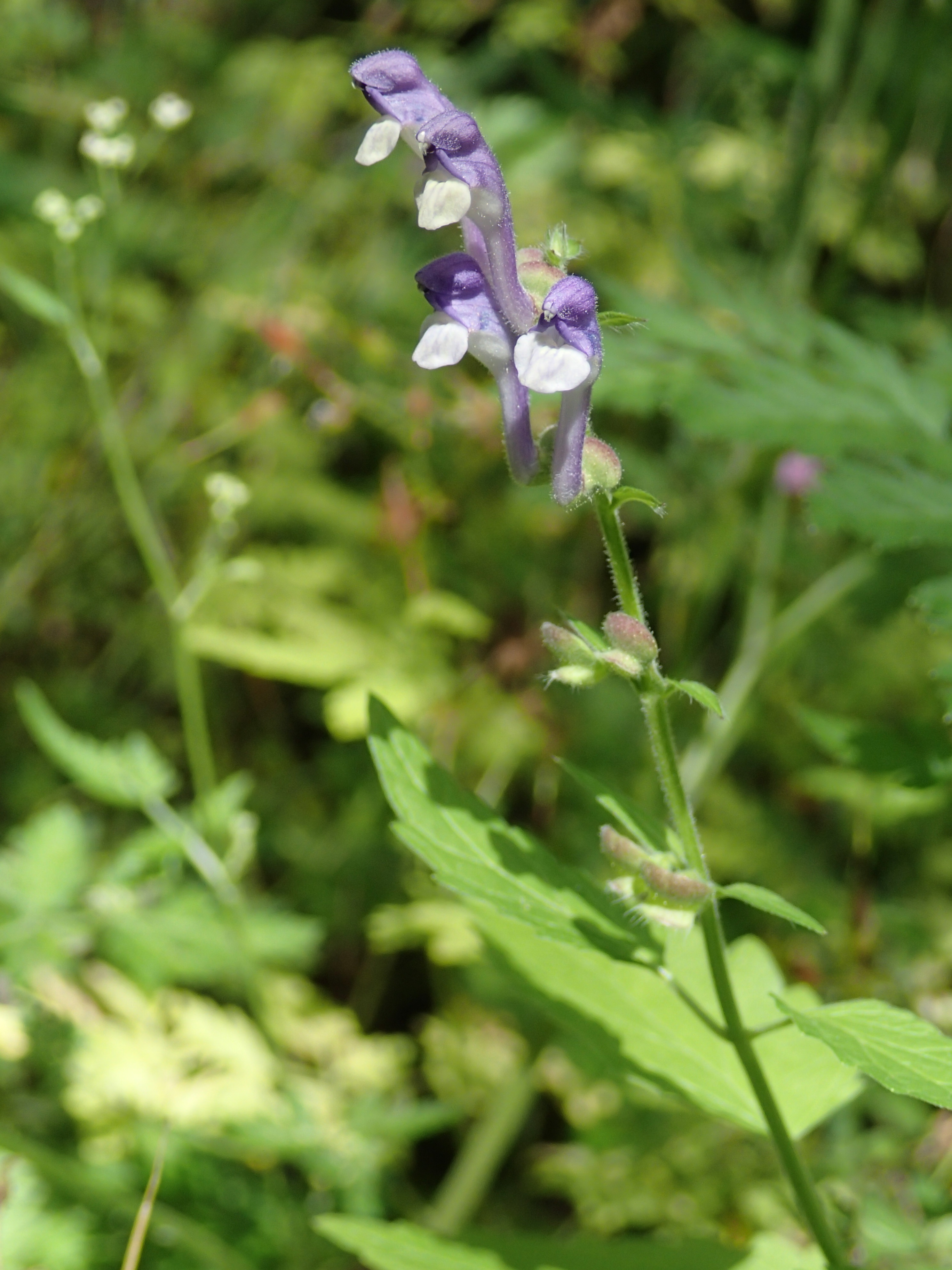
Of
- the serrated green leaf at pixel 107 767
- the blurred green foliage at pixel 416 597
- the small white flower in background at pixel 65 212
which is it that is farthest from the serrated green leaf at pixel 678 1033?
the small white flower in background at pixel 65 212

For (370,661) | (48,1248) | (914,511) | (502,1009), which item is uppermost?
(914,511)

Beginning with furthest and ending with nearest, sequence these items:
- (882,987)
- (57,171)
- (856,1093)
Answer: (57,171), (882,987), (856,1093)

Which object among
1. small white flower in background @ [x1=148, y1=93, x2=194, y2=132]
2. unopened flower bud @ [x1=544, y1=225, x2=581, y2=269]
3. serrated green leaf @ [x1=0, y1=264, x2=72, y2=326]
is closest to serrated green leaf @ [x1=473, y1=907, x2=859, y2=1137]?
unopened flower bud @ [x1=544, y1=225, x2=581, y2=269]

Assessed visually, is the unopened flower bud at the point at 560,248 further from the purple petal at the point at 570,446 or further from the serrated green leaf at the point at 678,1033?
the serrated green leaf at the point at 678,1033

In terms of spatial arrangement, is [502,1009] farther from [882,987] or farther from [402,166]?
[402,166]

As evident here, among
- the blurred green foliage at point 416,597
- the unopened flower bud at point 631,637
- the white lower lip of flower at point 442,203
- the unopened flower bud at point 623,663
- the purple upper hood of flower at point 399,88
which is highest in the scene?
the purple upper hood of flower at point 399,88

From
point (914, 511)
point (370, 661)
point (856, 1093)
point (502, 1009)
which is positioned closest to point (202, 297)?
point (370, 661)

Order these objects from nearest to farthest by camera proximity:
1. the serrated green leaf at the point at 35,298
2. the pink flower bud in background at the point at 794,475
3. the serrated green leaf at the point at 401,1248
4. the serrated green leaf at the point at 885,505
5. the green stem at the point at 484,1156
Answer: the serrated green leaf at the point at 401,1248, the serrated green leaf at the point at 885,505, the serrated green leaf at the point at 35,298, the green stem at the point at 484,1156, the pink flower bud in background at the point at 794,475
